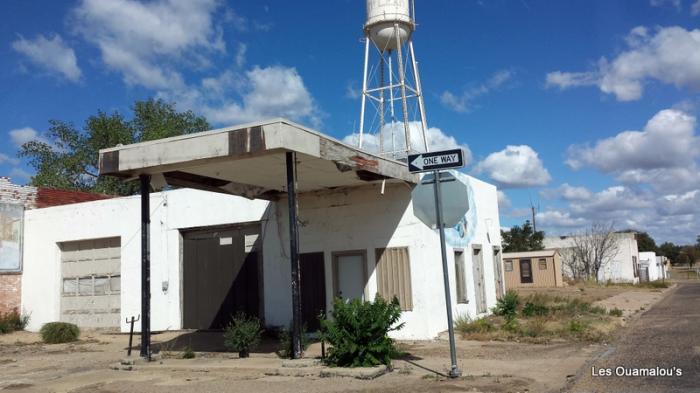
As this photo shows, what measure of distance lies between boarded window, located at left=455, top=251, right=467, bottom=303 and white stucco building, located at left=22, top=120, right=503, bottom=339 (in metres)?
0.03

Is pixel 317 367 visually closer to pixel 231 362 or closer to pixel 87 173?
pixel 231 362

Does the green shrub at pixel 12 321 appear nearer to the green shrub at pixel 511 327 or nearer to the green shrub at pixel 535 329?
the green shrub at pixel 511 327

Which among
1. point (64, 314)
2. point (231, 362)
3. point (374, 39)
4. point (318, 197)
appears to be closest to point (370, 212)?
point (318, 197)

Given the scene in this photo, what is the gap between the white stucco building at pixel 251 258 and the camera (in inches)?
571

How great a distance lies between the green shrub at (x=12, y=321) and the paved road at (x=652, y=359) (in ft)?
58.2

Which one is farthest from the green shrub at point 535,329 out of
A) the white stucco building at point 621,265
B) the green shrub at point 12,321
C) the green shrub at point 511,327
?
the white stucco building at point 621,265

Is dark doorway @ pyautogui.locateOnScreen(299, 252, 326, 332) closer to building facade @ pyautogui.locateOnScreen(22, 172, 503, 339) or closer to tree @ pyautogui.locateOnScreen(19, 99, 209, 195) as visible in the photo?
building facade @ pyautogui.locateOnScreen(22, 172, 503, 339)

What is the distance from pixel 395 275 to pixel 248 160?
205 inches

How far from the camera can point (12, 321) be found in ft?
65.1

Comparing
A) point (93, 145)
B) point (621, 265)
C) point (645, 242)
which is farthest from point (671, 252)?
point (93, 145)

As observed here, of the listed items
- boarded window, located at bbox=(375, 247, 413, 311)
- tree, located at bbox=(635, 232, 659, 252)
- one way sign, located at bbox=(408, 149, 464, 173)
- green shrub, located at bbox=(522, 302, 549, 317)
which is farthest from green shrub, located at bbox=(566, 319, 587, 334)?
tree, located at bbox=(635, 232, 659, 252)

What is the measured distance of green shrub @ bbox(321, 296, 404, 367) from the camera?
959 centimetres

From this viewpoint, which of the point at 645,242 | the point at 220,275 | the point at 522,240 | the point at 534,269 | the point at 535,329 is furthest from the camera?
the point at 645,242

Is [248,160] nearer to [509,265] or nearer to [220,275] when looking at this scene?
[220,275]
